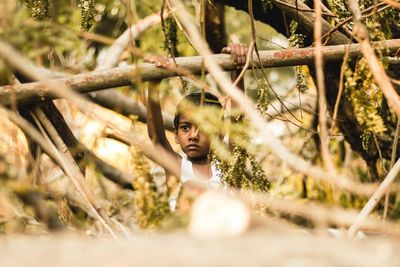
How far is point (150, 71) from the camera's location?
10.0ft

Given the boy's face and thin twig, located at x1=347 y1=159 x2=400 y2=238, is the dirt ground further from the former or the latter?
the boy's face

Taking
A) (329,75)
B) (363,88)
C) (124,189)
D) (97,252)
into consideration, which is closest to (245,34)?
(124,189)

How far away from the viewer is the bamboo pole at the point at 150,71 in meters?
3.08

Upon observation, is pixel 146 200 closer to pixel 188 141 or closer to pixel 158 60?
pixel 158 60

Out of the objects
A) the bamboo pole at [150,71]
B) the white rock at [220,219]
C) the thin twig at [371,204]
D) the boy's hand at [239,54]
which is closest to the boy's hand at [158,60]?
the bamboo pole at [150,71]

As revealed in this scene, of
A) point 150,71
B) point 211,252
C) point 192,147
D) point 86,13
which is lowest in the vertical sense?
point 211,252

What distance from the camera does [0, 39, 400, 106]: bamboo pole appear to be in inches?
121

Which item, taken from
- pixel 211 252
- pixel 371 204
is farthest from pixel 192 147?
pixel 211 252

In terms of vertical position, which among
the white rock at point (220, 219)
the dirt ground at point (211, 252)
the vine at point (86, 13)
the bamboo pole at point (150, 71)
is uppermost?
the vine at point (86, 13)

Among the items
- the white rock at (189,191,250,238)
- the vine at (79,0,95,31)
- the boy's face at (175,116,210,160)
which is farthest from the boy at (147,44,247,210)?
the white rock at (189,191,250,238)

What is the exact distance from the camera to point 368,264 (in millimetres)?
1648

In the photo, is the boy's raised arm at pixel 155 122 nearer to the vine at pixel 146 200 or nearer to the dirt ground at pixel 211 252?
the vine at pixel 146 200

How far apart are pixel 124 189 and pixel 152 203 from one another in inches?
114

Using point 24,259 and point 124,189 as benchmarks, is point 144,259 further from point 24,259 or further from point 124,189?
point 124,189
